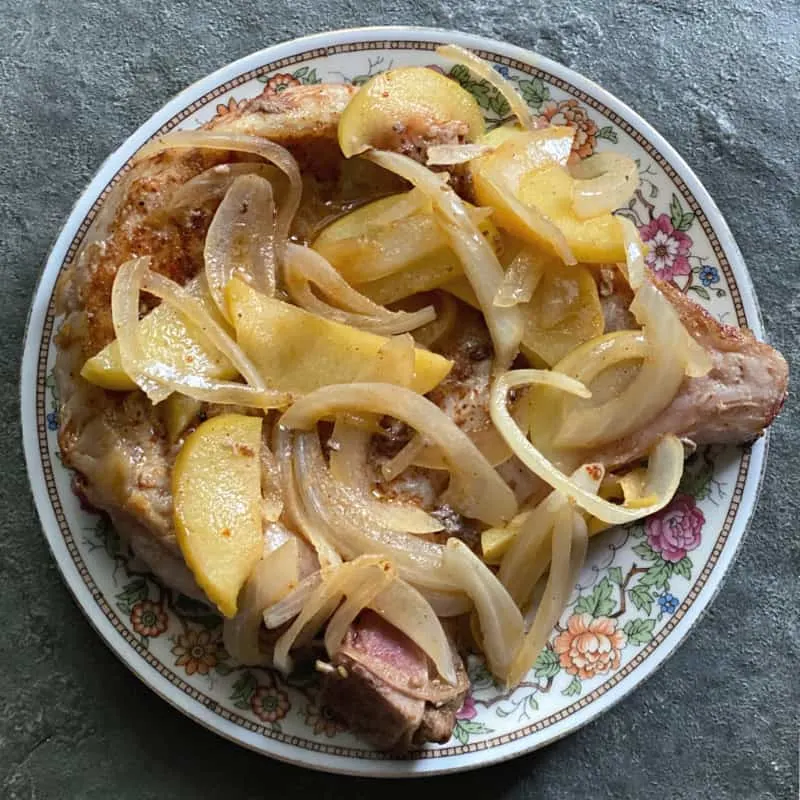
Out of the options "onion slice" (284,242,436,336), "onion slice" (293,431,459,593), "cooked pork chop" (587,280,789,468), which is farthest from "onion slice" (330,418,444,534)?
"cooked pork chop" (587,280,789,468)

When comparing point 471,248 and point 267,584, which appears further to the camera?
point 471,248

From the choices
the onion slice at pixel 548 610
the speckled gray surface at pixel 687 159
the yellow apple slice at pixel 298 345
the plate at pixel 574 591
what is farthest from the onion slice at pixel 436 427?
the speckled gray surface at pixel 687 159

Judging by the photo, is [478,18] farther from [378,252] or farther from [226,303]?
[226,303]

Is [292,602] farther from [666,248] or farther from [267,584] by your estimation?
[666,248]

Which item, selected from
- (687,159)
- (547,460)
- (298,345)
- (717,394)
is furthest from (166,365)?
(687,159)

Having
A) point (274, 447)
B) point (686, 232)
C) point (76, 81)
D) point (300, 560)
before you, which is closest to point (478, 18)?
point (686, 232)

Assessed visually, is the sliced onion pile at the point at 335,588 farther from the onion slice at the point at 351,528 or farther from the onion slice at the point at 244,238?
the onion slice at the point at 244,238
